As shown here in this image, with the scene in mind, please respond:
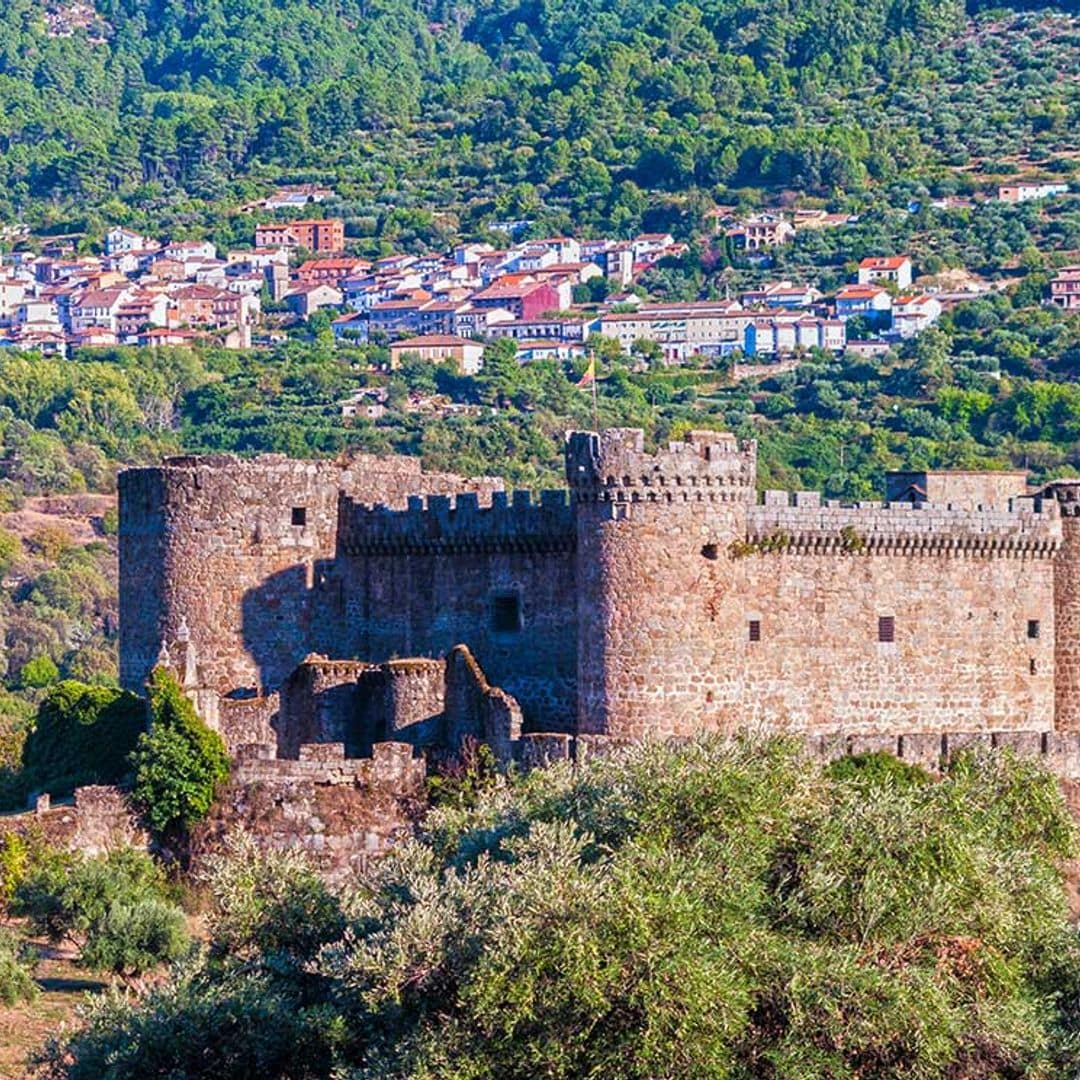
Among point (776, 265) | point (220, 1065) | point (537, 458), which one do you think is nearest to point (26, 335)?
point (776, 265)

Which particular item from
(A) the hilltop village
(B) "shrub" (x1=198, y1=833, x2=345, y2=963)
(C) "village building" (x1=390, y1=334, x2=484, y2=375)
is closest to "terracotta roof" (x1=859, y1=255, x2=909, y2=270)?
(A) the hilltop village

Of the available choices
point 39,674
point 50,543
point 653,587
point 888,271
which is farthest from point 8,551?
point 653,587

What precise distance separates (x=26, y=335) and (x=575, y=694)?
152 metres

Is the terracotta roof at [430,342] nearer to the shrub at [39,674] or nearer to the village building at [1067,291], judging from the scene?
the village building at [1067,291]

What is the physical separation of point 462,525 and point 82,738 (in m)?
6.12

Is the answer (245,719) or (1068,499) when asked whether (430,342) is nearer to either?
(1068,499)

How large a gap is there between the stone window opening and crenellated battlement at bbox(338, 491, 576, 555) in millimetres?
629

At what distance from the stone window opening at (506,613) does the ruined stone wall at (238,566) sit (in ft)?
6.17

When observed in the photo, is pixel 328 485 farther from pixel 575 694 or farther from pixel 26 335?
pixel 26 335

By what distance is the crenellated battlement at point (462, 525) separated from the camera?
1672 inches

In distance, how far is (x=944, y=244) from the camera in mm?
165750

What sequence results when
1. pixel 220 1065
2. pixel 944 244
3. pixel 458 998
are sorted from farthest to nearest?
pixel 944 244
pixel 220 1065
pixel 458 998

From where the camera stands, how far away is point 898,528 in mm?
42844

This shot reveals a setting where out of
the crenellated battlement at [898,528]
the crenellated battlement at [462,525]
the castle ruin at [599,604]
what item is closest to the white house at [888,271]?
the castle ruin at [599,604]
